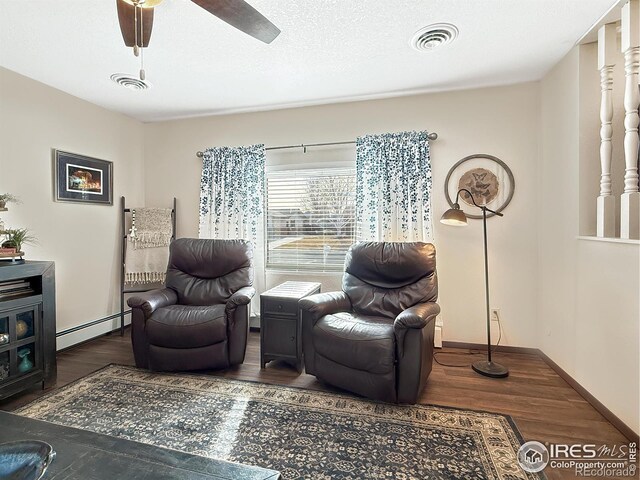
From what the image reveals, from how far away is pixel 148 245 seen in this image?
3.97m

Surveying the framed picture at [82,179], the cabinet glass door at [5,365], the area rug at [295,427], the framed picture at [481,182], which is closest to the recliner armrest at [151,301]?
the area rug at [295,427]

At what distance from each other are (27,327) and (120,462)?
2.00 metres

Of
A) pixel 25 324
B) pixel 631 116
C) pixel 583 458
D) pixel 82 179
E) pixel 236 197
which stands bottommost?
pixel 583 458

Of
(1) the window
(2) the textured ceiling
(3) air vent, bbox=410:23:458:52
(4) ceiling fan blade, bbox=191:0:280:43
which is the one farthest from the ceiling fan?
(1) the window

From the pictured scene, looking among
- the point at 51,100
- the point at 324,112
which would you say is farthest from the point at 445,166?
the point at 51,100

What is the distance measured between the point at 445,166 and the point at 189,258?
272 cm

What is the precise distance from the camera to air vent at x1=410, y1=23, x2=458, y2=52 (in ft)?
7.42

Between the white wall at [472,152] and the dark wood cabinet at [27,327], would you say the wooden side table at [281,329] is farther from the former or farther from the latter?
the dark wood cabinet at [27,327]

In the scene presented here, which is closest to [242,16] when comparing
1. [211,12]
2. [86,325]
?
[211,12]

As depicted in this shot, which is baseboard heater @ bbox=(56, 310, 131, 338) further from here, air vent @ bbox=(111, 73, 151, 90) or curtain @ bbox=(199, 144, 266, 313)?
air vent @ bbox=(111, 73, 151, 90)

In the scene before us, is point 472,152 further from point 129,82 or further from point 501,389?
point 129,82

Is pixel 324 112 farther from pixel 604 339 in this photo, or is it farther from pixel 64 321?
pixel 64 321

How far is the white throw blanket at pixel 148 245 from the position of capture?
394 centimetres

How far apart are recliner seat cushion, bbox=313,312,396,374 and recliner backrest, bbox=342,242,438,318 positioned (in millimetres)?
295
